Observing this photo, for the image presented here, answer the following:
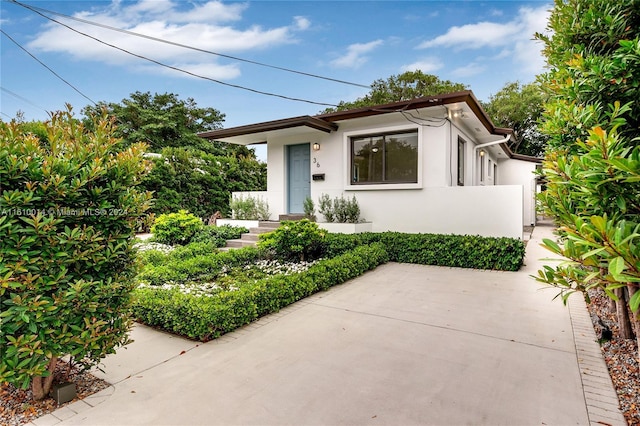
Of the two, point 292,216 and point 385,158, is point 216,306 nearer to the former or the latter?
point 292,216

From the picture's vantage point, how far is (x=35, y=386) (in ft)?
7.70

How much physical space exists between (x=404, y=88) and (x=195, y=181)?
16888 millimetres

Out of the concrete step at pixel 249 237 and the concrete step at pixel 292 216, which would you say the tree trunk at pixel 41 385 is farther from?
the concrete step at pixel 292 216

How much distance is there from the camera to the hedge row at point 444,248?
6.59 metres

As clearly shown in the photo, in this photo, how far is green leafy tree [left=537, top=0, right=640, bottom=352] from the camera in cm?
149

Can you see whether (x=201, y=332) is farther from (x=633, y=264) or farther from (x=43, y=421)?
(x=633, y=264)

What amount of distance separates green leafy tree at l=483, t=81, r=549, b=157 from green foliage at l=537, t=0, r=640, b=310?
24539 millimetres

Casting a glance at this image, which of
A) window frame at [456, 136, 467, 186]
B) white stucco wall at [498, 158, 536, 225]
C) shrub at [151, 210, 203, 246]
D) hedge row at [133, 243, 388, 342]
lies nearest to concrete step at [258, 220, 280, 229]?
shrub at [151, 210, 203, 246]

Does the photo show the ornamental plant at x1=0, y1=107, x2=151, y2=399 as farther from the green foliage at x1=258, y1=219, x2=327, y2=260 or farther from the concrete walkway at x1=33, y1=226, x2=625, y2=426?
the green foliage at x1=258, y1=219, x2=327, y2=260

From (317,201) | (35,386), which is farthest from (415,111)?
(35,386)

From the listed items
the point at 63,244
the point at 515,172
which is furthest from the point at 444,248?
the point at 515,172

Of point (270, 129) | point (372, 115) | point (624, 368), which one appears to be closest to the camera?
point (624, 368)

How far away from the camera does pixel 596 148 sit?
171 cm

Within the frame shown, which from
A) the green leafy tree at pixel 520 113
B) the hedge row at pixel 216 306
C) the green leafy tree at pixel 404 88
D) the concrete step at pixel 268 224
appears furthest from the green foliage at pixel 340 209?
the green leafy tree at pixel 520 113
